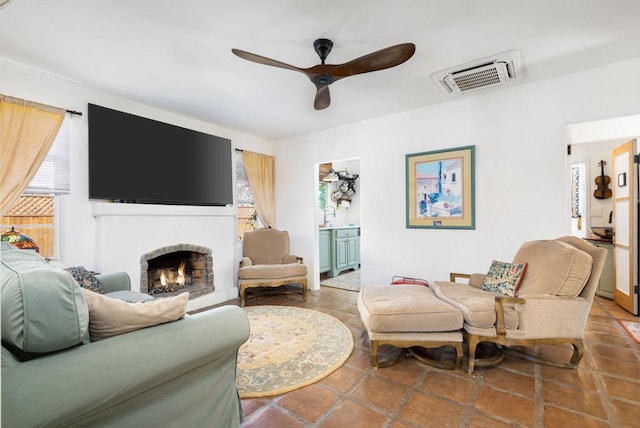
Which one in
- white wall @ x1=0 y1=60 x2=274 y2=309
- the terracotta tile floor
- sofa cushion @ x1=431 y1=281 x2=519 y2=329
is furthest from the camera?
white wall @ x1=0 y1=60 x2=274 y2=309

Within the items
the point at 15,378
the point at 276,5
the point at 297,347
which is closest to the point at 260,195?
the point at 297,347

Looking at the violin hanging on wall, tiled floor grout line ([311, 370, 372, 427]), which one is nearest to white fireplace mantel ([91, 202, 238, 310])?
tiled floor grout line ([311, 370, 372, 427])

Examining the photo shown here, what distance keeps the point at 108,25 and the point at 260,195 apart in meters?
3.00

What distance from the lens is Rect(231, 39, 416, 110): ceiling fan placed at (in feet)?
6.19

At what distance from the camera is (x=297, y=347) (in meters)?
2.60

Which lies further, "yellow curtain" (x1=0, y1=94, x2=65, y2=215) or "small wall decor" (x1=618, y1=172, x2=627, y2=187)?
"small wall decor" (x1=618, y1=172, x2=627, y2=187)

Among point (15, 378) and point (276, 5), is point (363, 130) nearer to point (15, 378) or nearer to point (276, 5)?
point (276, 5)

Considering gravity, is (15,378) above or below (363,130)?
below

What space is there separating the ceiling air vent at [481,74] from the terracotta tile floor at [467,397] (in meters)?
2.45

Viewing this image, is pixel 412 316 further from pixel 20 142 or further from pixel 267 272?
pixel 20 142

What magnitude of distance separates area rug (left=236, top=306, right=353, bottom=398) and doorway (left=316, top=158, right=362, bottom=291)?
1.64 meters

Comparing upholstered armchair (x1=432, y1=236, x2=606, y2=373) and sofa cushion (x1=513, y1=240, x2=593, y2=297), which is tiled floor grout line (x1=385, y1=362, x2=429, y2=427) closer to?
upholstered armchair (x1=432, y1=236, x2=606, y2=373)

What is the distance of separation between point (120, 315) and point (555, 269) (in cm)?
282

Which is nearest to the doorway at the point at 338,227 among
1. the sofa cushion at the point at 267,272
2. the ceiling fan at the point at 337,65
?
the sofa cushion at the point at 267,272
